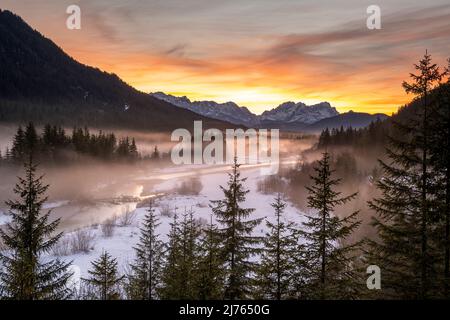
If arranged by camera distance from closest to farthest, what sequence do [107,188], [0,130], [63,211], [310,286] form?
[310,286] → [63,211] → [107,188] → [0,130]

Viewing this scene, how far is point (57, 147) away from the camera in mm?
88312

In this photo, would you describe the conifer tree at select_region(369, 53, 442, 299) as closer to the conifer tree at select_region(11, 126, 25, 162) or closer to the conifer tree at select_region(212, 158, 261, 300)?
the conifer tree at select_region(212, 158, 261, 300)

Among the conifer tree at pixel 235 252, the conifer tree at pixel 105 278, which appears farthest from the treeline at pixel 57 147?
the conifer tree at pixel 235 252

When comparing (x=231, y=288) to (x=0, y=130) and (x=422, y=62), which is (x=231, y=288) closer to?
(x=422, y=62)

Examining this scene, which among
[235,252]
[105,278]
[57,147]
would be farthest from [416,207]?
[57,147]

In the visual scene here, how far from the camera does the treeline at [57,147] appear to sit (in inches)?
2963

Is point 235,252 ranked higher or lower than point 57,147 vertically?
lower

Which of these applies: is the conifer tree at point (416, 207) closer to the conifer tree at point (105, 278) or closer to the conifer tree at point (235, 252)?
the conifer tree at point (235, 252)

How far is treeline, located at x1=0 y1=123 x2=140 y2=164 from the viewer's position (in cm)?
7525

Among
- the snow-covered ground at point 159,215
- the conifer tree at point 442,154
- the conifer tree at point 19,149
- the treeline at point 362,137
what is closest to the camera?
the conifer tree at point 442,154

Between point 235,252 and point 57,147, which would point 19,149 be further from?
point 235,252
